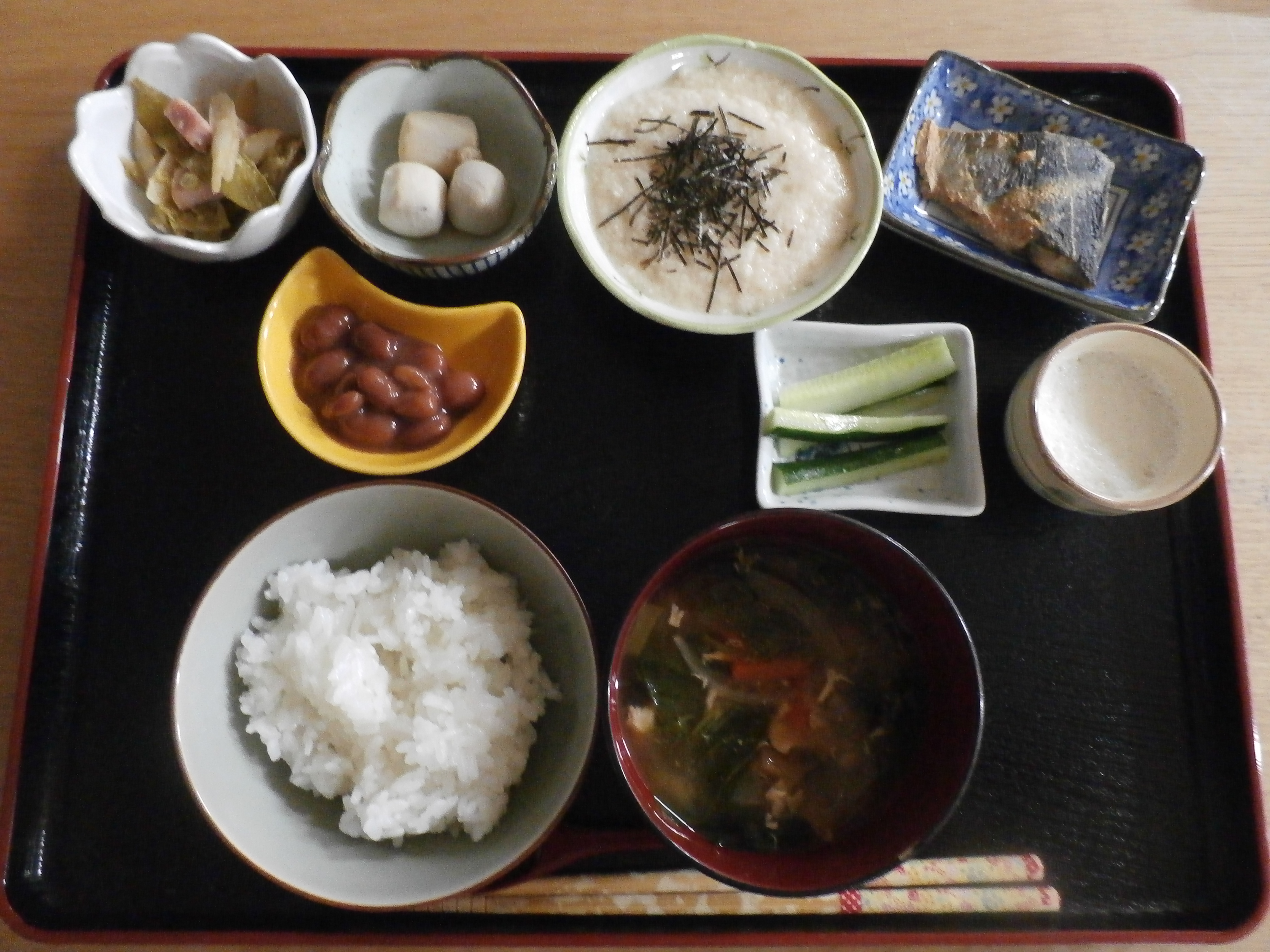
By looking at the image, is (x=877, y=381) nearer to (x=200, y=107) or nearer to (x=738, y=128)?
(x=738, y=128)

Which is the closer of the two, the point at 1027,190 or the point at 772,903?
the point at 772,903

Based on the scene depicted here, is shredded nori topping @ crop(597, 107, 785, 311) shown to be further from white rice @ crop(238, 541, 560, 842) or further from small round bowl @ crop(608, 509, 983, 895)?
white rice @ crop(238, 541, 560, 842)

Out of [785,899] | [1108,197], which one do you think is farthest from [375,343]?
[1108,197]

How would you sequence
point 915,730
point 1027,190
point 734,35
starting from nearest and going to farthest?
point 915,730, point 1027,190, point 734,35

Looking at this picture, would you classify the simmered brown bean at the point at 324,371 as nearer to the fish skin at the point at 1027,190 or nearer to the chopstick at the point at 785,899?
the chopstick at the point at 785,899

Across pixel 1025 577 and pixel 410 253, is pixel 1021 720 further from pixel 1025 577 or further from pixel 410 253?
pixel 410 253
